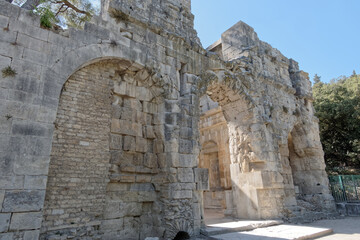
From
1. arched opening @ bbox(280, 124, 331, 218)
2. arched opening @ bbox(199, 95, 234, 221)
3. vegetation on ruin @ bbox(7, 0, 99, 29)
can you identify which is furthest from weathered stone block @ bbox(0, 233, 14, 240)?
arched opening @ bbox(280, 124, 331, 218)

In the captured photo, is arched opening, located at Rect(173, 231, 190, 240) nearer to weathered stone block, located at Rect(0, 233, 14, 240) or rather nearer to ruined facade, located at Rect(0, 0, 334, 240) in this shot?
ruined facade, located at Rect(0, 0, 334, 240)

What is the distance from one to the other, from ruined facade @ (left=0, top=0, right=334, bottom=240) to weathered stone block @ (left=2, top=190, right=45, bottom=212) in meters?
0.01

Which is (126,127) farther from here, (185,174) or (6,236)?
(6,236)

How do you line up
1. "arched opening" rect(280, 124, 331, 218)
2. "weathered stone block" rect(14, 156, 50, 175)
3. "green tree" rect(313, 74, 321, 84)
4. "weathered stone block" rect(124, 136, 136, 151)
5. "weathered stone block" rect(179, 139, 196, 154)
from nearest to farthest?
"weathered stone block" rect(14, 156, 50, 175) < "weathered stone block" rect(124, 136, 136, 151) < "weathered stone block" rect(179, 139, 196, 154) < "arched opening" rect(280, 124, 331, 218) < "green tree" rect(313, 74, 321, 84)

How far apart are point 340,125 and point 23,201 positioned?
19.1 metres

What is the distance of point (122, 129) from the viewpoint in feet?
18.1

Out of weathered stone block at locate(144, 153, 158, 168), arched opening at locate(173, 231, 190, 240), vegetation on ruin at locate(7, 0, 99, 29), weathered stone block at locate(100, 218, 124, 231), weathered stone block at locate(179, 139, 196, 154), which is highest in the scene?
vegetation on ruin at locate(7, 0, 99, 29)

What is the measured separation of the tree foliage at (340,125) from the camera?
639 inches

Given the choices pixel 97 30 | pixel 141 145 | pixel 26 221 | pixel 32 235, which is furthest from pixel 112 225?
pixel 97 30

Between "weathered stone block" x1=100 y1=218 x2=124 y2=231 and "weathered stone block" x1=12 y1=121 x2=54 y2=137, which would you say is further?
"weathered stone block" x1=100 y1=218 x2=124 y2=231

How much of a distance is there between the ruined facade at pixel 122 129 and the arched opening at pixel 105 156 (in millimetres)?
22

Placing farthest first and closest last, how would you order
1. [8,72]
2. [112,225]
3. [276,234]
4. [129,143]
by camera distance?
[276,234], [129,143], [112,225], [8,72]

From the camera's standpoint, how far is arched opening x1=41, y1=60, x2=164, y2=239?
4.41 metres

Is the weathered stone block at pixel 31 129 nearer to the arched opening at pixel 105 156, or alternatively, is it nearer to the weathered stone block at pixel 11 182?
the arched opening at pixel 105 156
